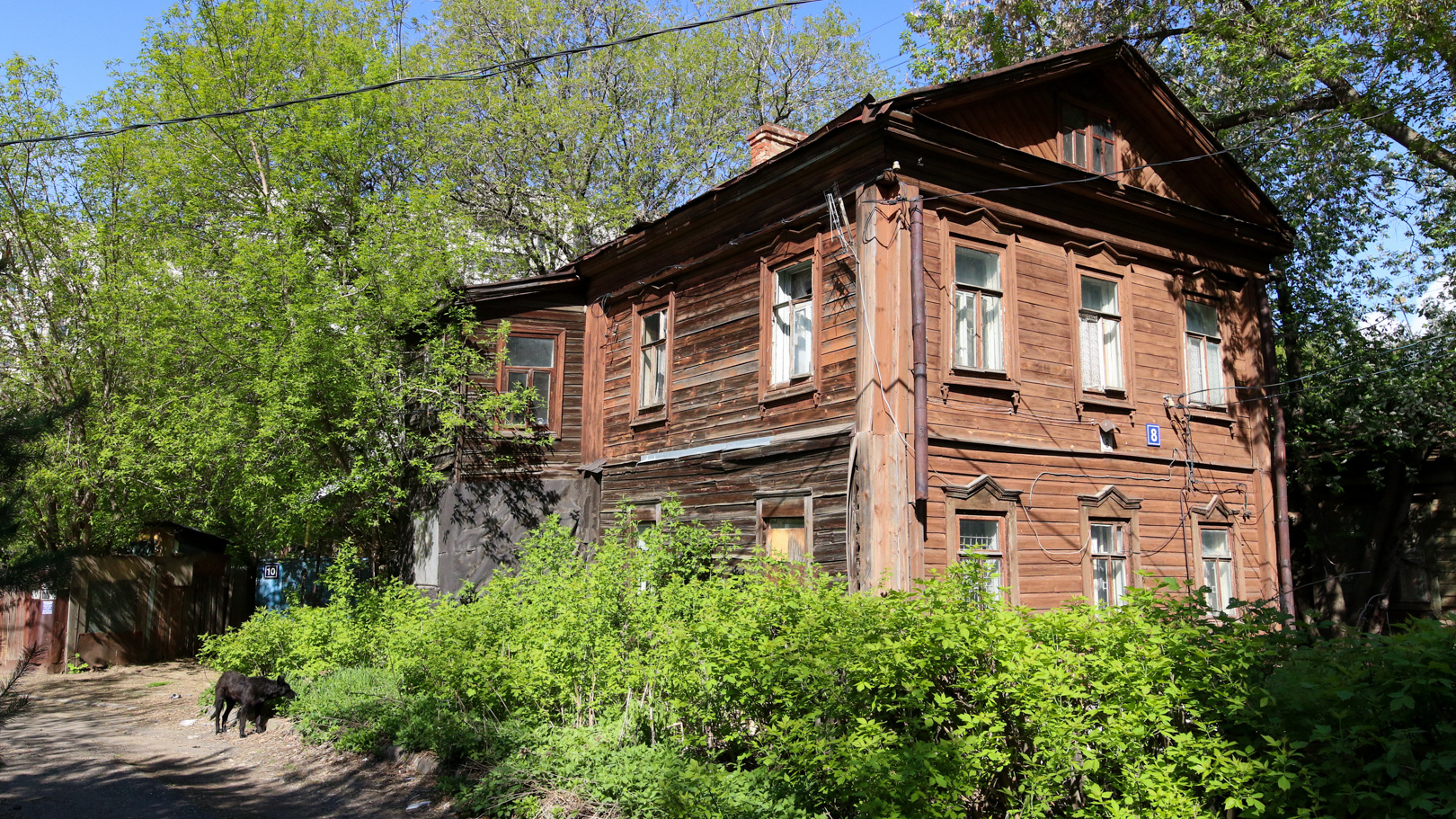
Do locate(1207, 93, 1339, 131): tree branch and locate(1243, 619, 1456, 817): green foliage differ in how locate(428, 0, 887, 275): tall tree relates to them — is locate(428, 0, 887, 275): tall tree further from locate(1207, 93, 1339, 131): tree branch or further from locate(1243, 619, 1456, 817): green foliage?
locate(1243, 619, 1456, 817): green foliage

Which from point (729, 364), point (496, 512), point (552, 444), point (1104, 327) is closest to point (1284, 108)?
point (1104, 327)

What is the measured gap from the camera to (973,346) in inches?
444

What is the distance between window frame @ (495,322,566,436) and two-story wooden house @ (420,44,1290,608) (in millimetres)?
1350

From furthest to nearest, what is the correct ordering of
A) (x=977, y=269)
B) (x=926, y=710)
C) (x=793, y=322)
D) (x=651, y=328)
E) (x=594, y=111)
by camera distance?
1. (x=594, y=111)
2. (x=651, y=328)
3. (x=793, y=322)
4. (x=977, y=269)
5. (x=926, y=710)

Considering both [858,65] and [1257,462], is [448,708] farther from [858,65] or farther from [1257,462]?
[858,65]

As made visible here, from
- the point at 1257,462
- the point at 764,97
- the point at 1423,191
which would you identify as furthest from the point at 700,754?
the point at 764,97

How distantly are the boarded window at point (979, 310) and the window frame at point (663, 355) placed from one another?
15.7ft

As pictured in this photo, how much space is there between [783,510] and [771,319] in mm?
2592

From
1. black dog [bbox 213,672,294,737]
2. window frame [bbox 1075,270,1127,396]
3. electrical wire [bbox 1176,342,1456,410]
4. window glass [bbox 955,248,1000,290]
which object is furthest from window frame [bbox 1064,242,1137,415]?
black dog [bbox 213,672,294,737]

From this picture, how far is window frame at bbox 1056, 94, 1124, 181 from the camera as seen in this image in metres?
12.7

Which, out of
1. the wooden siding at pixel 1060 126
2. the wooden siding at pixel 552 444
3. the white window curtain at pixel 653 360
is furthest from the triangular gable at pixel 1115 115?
the wooden siding at pixel 552 444

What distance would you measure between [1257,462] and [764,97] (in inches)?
815

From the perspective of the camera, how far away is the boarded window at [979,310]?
36.8 feet

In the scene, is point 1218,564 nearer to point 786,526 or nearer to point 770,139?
point 786,526
